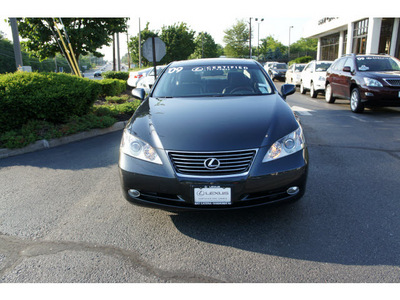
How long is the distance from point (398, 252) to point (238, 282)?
53.2 inches

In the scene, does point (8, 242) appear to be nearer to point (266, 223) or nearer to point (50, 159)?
point (266, 223)

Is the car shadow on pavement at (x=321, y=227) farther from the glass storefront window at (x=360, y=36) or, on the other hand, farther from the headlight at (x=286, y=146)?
the glass storefront window at (x=360, y=36)

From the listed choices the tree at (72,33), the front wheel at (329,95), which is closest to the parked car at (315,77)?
the front wheel at (329,95)

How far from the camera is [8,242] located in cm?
297

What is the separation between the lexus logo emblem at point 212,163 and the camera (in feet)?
9.02

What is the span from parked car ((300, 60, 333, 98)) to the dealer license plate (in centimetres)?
1261

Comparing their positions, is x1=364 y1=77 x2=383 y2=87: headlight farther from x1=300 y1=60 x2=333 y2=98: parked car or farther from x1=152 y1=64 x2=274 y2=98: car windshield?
x1=152 y1=64 x2=274 y2=98: car windshield

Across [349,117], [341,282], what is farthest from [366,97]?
[341,282]

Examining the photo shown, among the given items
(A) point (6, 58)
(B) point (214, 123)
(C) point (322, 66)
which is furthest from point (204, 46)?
(B) point (214, 123)

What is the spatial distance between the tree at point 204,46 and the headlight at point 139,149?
6328 cm

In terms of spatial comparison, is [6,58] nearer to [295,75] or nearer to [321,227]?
[295,75]

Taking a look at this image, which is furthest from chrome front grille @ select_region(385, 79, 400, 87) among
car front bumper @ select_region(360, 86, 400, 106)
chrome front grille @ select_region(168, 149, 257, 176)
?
chrome front grille @ select_region(168, 149, 257, 176)

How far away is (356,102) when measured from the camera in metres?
Answer: 9.77

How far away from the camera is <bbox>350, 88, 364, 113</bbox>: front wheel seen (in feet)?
31.5
